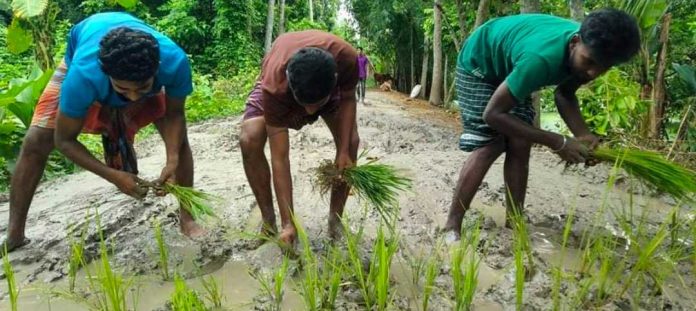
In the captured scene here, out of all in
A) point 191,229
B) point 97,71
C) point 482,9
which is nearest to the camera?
point 97,71

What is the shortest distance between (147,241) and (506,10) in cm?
834

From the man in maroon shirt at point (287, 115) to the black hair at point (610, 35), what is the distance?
3.08 feet

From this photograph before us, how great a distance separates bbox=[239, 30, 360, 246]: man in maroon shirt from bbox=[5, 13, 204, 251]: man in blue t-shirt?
0.37m

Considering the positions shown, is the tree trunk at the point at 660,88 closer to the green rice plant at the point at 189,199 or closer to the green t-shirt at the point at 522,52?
the green t-shirt at the point at 522,52

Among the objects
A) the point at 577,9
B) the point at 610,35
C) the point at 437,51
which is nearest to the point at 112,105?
the point at 610,35

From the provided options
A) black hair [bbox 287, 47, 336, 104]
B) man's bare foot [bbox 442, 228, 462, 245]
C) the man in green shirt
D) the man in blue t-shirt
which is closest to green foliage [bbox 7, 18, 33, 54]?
the man in blue t-shirt

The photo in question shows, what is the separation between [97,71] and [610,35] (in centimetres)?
191

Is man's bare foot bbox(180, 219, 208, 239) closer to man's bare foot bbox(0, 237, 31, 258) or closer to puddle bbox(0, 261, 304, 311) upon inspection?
puddle bbox(0, 261, 304, 311)

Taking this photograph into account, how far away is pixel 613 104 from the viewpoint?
466cm

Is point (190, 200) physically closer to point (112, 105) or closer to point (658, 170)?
point (112, 105)

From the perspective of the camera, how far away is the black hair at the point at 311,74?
1.96 metres

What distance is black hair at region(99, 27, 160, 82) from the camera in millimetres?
1957

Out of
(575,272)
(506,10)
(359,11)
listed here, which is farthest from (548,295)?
(359,11)

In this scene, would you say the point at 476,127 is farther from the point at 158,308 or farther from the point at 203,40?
the point at 203,40
